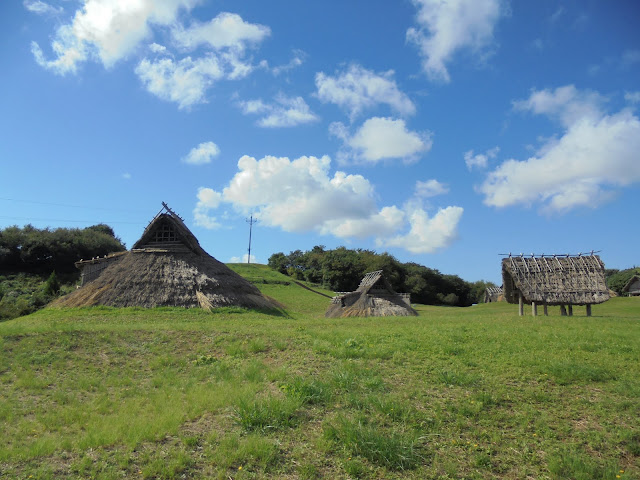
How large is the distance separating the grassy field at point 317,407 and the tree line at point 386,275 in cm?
5018

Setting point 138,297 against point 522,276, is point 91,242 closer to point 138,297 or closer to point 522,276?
point 138,297

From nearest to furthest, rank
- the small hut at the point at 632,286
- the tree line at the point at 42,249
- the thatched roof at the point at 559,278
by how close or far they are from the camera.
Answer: the thatched roof at the point at 559,278 → the tree line at the point at 42,249 → the small hut at the point at 632,286

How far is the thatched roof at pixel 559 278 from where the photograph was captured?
2256 cm

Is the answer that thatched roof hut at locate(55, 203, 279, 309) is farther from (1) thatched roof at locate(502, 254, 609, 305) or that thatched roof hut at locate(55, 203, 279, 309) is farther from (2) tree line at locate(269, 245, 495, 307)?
(2) tree line at locate(269, 245, 495, 307)

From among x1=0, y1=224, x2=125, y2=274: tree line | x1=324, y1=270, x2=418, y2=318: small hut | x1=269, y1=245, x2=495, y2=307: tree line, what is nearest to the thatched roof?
x1=324, y1=270, x2=418, y2=318: small hut

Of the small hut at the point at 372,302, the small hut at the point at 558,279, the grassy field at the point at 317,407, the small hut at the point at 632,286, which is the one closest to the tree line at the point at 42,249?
the small hut at the point at 372,302

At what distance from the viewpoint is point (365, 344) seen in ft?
38.0

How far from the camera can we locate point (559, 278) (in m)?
23.2

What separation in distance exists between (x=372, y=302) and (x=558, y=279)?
10.9 m

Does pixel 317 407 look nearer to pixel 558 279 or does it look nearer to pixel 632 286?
pixel 558 279

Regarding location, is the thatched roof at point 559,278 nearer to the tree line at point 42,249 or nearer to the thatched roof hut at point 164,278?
the thatched roof hut at point 164,278

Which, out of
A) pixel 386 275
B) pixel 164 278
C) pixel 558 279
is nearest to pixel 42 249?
pixel 164 278

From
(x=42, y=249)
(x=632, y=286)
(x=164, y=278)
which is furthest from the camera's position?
(x=632, y=286)

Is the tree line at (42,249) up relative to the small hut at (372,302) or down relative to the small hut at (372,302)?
up
